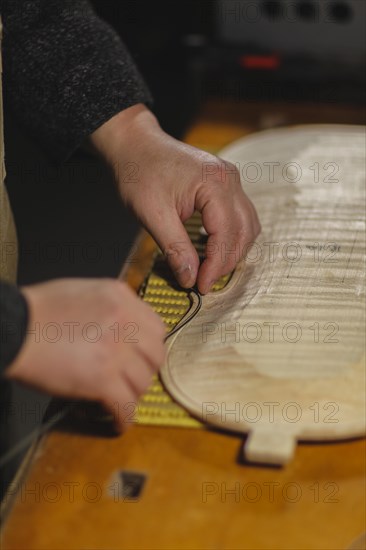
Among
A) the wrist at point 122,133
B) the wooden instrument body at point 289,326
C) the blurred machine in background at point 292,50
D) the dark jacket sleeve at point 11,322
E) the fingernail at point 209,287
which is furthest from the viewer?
the blurred machine in background at point 292,50

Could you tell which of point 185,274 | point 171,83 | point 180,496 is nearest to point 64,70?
point 185,274

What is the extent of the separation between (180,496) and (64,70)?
650 mm

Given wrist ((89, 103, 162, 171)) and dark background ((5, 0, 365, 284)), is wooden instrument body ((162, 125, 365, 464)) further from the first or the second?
dark background ((5, 0, 365, 284))

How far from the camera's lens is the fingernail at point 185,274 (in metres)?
1.01

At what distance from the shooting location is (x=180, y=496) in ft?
2.45

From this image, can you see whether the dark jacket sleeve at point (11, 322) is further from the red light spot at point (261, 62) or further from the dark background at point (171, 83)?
the red light spot at point (261, 62)

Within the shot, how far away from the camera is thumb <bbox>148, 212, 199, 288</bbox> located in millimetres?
1009

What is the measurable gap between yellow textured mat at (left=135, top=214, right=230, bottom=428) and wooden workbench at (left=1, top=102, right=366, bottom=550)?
0.04ft

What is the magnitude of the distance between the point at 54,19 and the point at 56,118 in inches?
5.4

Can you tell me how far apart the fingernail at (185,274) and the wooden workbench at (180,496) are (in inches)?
9.2

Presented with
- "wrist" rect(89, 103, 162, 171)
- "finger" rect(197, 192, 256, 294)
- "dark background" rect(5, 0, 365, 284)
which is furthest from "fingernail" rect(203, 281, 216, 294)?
"dark background" rect(5, 0, 365, 284)

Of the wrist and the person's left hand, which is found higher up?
the wrist

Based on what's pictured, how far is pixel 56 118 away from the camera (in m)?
1.16

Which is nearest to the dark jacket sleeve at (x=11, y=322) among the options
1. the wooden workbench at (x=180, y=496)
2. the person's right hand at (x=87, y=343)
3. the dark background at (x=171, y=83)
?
the person's right hand at (x=87, y=343)
